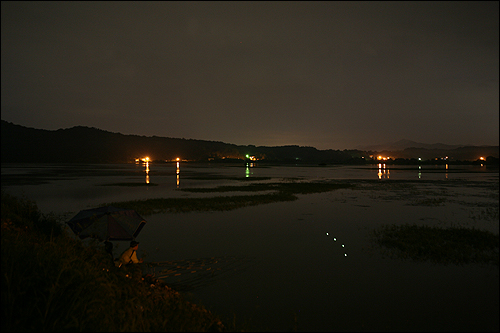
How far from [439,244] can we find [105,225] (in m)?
13.9

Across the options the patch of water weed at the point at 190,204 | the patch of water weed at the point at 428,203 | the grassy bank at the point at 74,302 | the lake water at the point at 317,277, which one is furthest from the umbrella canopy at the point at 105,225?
the patch of water weed at the point at 428,203

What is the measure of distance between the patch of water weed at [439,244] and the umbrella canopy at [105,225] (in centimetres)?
1051

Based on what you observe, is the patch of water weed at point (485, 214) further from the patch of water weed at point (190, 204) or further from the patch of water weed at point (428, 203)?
the patch of water weed at point (190, 204)

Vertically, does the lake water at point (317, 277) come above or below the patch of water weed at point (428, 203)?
below

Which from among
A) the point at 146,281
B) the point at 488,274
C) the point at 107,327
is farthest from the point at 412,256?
the point at 107,327

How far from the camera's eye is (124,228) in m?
9.44

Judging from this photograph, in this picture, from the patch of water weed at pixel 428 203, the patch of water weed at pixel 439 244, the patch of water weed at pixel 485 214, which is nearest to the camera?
the patch of water weed at pixel 439 244

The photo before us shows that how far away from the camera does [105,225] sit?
30.5 feet

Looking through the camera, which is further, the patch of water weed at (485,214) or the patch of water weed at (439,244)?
the patch of water weed at (485,214)

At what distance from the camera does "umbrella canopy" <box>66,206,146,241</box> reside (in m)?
9.16

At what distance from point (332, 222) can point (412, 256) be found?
7.70m

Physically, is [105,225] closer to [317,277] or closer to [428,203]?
[317,277]

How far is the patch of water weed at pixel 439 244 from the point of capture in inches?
505

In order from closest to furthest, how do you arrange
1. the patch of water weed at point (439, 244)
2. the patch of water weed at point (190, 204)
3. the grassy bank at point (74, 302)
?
the grassy bank at point (74, 302)
the patch of water weed at point (439, 244)
the patch of water weed at point (190, 204)
